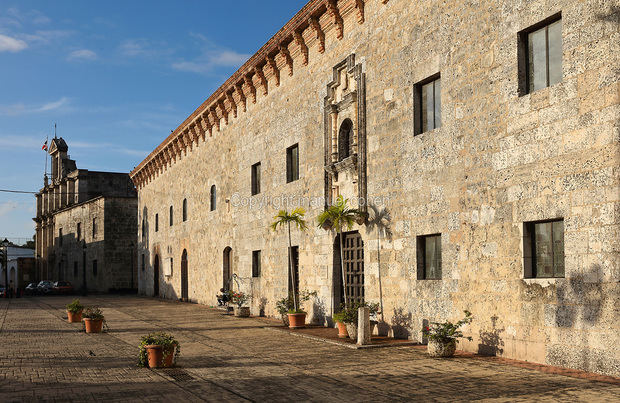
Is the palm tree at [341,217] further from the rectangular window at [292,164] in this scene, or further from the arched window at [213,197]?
the arched window at [213,197]

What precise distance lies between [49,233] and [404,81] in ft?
189

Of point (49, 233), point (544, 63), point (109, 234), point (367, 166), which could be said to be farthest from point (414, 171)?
point (49, 233)

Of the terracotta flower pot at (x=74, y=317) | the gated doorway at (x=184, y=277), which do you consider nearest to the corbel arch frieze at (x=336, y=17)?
the terracotta flower pot at (x=74, y=317)

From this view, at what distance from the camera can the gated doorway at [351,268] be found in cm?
1484

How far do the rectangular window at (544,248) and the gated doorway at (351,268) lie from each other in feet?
17.7

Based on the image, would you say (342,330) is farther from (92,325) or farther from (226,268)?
(226,268)

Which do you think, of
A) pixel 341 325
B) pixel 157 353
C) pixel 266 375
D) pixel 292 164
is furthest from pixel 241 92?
pixel 266 375

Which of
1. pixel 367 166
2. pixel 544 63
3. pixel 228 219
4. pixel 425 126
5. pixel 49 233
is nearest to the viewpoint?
pixel 544 63

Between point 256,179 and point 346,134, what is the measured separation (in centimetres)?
647

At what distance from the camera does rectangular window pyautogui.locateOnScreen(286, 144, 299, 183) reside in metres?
18.7

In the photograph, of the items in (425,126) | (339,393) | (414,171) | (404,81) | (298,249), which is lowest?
(339,393)

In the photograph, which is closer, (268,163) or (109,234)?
(268,163)

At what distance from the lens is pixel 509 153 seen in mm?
10141

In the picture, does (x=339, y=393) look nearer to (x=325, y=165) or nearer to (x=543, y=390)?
(x=543, y=390)
